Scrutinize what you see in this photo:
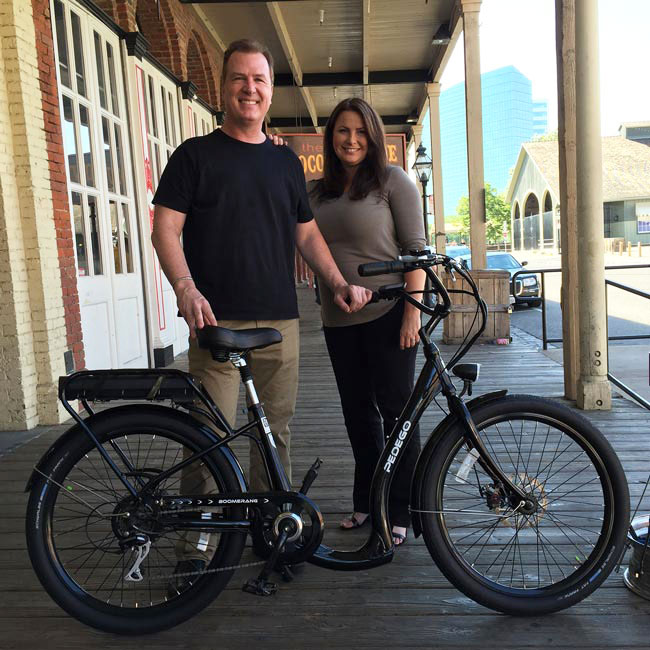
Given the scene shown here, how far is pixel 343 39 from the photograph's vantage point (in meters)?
9.98

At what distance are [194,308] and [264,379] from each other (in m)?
0.47

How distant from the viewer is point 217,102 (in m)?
10.3

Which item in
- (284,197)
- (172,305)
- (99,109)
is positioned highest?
(99,109)

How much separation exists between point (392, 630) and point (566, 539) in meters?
0.90

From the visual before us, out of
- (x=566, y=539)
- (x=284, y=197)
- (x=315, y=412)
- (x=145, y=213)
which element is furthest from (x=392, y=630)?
(x=145, y=213)

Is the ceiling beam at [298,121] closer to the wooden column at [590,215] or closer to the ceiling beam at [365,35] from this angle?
the ceiling beam at [365,35]

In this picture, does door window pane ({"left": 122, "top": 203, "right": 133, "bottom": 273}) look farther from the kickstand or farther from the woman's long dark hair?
the kickstand

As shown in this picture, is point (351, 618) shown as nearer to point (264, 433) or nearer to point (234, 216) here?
point (264, 433)

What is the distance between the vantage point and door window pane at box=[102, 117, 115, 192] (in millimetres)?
5863

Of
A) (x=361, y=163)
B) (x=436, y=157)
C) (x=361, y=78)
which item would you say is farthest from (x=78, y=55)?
(x=361, y=78)

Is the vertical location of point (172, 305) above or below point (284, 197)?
below

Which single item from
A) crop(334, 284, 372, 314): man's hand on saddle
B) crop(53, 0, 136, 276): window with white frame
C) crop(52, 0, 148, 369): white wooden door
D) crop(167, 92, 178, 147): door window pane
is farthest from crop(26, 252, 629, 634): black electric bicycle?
crop(167, 92, 178, 147): door window pane

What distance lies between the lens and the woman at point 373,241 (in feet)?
7.97

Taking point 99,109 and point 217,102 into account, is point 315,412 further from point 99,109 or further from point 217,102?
point 217,102
